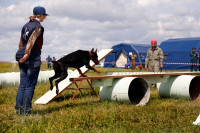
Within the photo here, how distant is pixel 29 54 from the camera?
15.3 feet

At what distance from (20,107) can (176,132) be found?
274 centimetres

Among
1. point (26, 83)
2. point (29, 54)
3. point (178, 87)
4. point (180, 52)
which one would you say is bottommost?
point (178, 87)

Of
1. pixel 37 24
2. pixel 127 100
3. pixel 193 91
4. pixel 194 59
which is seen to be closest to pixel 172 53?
pixel 194 59

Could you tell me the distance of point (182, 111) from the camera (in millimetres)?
5207

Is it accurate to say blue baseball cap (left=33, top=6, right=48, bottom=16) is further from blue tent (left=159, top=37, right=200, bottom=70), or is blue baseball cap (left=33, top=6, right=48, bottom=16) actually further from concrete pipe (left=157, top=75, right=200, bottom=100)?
blue tent (left=159, top=37, right=200, bottom=70)

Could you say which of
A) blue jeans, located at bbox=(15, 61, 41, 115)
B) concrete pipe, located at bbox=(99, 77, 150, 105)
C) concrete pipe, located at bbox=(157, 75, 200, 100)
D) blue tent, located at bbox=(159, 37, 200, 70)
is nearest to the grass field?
blue jeans, located at bbox=(15, 61, 41, 115)

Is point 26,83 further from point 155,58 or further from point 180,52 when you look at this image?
point 180,52

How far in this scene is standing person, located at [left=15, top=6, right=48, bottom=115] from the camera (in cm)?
473

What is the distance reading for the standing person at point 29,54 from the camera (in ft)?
15.5

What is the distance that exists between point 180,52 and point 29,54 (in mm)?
22999

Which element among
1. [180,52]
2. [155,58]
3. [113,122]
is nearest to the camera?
[113,122]

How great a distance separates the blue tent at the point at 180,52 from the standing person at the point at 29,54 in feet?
68.6

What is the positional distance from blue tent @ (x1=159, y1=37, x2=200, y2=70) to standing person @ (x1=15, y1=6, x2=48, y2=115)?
20.9m

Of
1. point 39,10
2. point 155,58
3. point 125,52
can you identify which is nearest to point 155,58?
point 155,58
